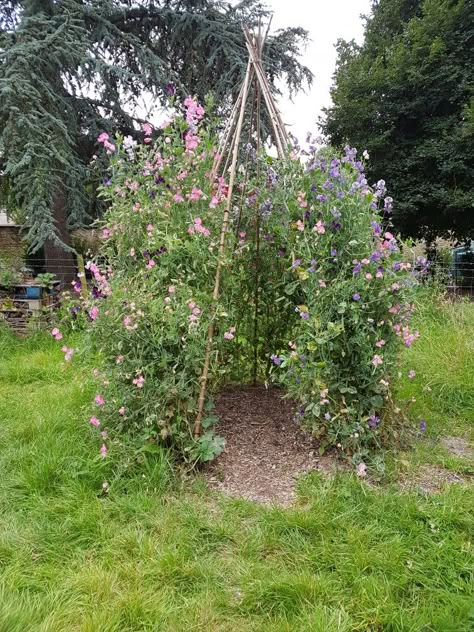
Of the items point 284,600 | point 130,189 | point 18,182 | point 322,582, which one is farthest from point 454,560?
point 18,182

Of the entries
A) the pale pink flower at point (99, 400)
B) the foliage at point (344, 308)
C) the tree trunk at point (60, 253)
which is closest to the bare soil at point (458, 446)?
the foliage at point (344, 308)

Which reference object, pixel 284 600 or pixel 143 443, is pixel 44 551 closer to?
pixel 143 443

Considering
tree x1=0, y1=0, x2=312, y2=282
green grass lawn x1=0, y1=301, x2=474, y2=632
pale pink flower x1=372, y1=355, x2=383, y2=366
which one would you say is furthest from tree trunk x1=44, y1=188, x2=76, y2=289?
pale pink flower x1=372, y1=355, x2=383, y2=366

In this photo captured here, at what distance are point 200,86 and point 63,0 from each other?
6.63ft

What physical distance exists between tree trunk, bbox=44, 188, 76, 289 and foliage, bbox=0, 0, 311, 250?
2 cm

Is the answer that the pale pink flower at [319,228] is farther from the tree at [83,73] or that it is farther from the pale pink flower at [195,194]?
the tree at [83,73]

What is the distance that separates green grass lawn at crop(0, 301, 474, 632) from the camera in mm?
1363

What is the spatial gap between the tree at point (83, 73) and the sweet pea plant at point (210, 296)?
3076mm

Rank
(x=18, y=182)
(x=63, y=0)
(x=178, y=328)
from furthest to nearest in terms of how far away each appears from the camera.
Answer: (x=63, y=0), (x=18, y=182), (x=178, y=328)

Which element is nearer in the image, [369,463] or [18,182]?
[369,463]

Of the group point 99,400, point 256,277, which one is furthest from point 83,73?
point 99,400

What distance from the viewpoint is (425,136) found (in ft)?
31.5

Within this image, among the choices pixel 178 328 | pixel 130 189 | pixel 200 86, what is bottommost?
pixel 178 328

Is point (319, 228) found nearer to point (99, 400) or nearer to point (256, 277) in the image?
point (256, 277)
